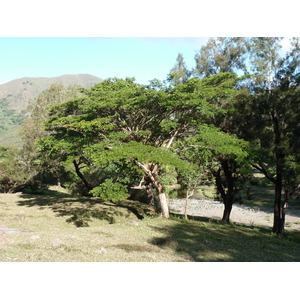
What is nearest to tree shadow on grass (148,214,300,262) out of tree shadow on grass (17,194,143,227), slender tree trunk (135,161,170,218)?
slender tree trunk (135,161,170,218)

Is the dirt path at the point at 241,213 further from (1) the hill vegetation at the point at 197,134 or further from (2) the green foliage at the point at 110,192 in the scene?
(2) the green foliage at the point at 110,192

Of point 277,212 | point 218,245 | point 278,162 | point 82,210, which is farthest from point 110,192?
point 277,212

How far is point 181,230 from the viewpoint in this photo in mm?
15695

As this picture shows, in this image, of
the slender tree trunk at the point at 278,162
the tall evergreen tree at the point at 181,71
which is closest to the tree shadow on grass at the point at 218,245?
the slender tree trunk at the point at 278,162

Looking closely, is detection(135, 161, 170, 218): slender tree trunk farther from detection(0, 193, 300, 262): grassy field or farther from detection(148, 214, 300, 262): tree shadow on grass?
detection(148, 214, 300, 262): tree shadow on grass

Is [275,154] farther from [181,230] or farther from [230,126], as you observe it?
[181,230]

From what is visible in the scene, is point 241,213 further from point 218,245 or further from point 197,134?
point 218,245

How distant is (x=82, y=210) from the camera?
2475 centimetres

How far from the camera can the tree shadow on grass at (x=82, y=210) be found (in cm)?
2258

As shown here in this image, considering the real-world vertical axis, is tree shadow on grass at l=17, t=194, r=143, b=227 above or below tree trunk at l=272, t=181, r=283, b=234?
below

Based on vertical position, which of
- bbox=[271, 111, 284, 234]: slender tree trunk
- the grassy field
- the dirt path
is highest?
bbox=[271, 111, 284, 234]: slender tree trunk

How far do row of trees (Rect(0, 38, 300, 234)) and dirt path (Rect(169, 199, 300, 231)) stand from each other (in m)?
11.9

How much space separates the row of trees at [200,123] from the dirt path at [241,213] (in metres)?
11.9

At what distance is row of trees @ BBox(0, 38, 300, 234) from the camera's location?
17.2 meters
